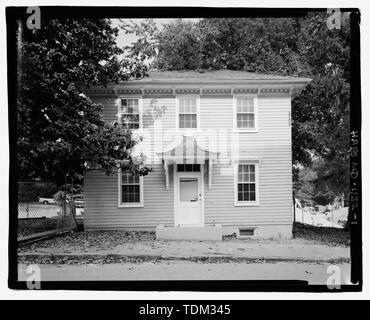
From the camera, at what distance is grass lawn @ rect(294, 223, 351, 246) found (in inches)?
195

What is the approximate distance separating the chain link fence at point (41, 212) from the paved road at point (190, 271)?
49 centimetres

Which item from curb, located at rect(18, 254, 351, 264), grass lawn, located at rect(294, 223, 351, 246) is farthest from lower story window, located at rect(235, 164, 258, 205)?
curb, located at rect(18, 254, 351, 264)

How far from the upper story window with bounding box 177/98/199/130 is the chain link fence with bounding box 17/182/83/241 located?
1817mm

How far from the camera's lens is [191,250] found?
5.53 meters

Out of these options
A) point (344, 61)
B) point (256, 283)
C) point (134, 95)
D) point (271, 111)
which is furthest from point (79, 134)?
point (344, 61)

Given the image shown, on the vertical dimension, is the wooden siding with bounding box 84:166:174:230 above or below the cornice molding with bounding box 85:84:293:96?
below

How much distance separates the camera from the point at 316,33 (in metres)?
5.21

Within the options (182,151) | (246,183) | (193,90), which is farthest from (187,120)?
(246,183)

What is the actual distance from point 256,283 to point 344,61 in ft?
9.57

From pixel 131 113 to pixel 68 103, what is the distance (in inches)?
34.1

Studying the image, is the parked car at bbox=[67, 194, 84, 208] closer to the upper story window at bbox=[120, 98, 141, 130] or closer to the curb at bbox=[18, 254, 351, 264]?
the curb at bbox=[18, 254, 351, 264]

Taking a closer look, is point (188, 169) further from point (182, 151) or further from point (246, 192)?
point (246, 192)

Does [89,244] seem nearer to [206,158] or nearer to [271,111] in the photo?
[206,158]

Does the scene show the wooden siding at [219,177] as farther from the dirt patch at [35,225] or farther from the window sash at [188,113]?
the dirt patch at [35,225]
